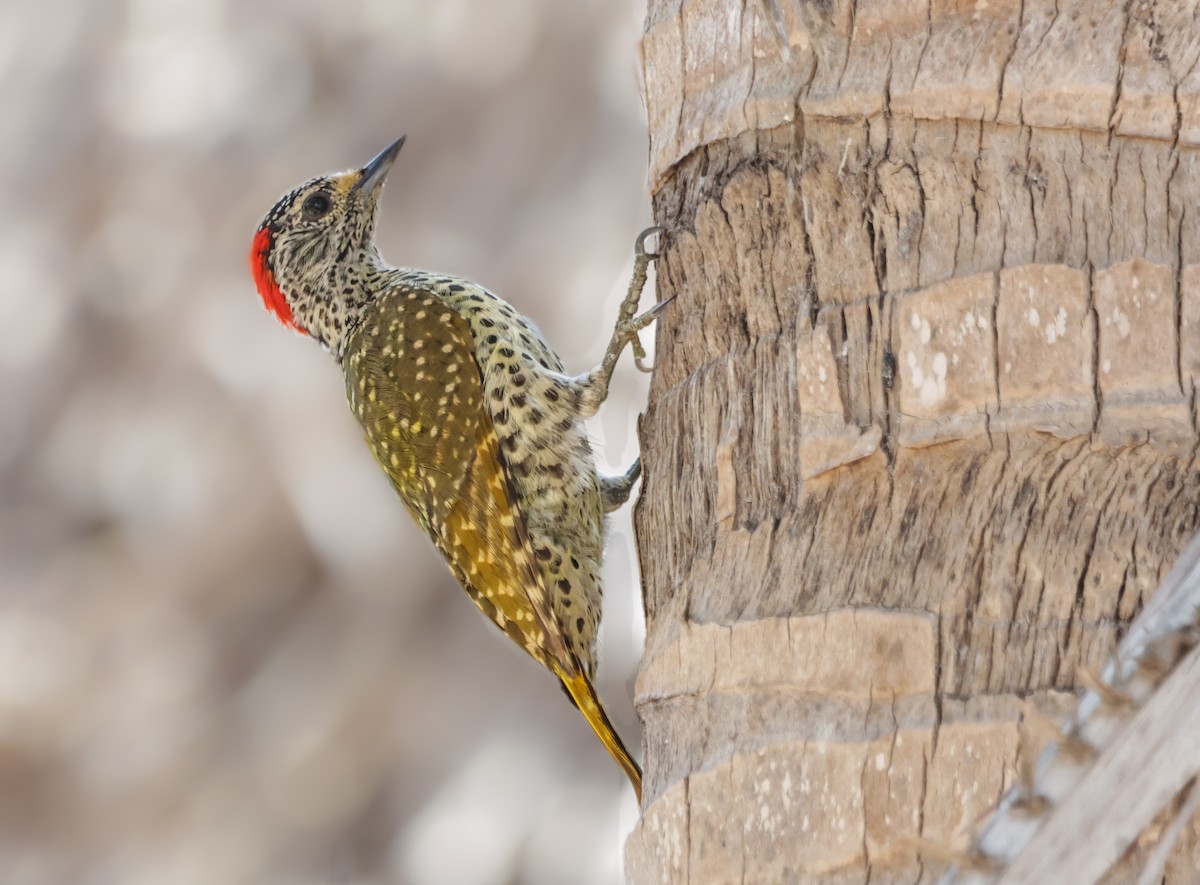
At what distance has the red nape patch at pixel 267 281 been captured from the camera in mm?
3994

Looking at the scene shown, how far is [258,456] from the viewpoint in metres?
4.45

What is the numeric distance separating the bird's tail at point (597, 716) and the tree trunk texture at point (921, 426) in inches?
39.9

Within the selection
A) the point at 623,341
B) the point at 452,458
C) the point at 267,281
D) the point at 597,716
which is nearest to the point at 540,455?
the point at 452,458

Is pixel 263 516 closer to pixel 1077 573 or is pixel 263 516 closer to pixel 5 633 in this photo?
pixel 5 633

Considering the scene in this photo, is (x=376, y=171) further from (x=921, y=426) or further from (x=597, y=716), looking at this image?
(x=921, y=426)

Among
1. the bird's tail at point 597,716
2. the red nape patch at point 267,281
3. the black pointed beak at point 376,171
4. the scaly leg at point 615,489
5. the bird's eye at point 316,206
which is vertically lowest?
the bird's tail at point 597,716

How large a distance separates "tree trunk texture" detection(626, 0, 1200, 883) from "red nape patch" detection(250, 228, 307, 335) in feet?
7.61

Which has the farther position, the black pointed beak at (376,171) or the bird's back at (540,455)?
the black pointed beak at (376,171)

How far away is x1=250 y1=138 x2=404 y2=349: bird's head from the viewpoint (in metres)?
3.90

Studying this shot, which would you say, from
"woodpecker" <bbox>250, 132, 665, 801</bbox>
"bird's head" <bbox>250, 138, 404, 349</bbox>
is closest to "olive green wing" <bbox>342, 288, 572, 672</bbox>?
"woodpecker" <bbox>250, 132, 665, 801</bbox>

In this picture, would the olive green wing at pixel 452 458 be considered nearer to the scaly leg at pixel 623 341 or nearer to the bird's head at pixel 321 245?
the scaly leg at pixel 623 341

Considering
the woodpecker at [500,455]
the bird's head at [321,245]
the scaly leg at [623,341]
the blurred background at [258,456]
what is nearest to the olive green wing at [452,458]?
the woodpecker at [500,455]

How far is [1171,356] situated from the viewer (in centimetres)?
154

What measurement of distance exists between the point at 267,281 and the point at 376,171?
417mm
